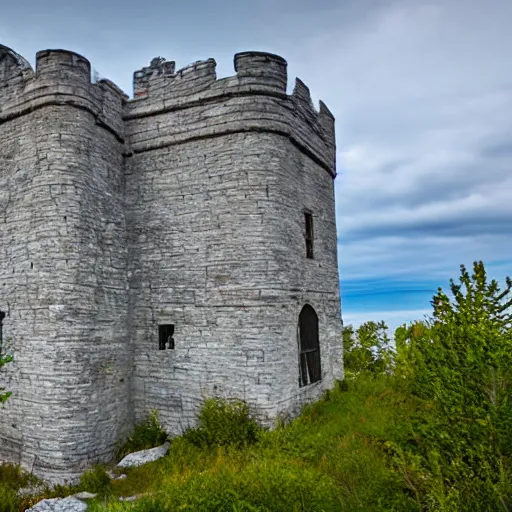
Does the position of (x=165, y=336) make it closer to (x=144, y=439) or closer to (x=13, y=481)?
(x=144, y=439)

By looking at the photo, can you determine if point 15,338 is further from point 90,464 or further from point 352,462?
point 352,462

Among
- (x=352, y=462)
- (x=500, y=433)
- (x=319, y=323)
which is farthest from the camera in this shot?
(x=319, y=323)

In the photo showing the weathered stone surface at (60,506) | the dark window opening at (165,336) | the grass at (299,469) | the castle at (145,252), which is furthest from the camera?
the dark window opening at (165,336)

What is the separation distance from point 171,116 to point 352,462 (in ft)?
26.7

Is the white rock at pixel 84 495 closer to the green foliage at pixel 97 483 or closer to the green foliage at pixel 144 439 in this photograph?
the green foliage at pixel 97 483

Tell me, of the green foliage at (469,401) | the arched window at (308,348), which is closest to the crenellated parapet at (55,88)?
the arched window at (308,348)

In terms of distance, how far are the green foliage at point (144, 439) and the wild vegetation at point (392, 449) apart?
2.57 ft

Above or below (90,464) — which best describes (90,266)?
above

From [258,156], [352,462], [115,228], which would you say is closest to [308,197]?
[258,156]

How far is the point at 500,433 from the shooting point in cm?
353

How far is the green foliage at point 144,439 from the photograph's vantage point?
9.02 m

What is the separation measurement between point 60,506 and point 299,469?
3693 mm

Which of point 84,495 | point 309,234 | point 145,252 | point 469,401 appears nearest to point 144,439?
point 84,495

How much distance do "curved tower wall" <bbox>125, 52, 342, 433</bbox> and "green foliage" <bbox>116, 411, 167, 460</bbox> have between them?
249 millimetres
